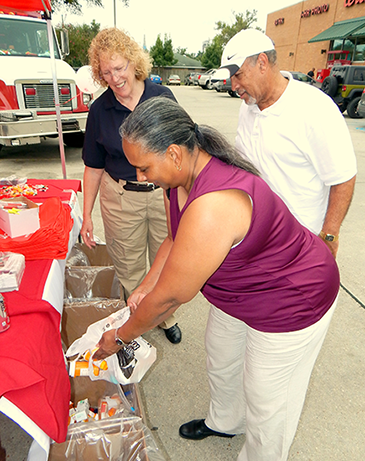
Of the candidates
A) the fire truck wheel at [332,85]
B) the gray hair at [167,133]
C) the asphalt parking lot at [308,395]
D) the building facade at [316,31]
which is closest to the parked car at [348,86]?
the fire truck wheel at [332,85]

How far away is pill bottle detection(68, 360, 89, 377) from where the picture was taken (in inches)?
58.1

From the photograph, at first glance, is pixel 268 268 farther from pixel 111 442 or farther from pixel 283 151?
pixel 111 442

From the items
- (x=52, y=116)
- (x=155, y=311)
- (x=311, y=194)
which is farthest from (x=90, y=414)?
(x=52, y=116)

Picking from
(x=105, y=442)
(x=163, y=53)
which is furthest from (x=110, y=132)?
(x=163, y=53)

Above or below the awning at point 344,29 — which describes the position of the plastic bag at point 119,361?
below

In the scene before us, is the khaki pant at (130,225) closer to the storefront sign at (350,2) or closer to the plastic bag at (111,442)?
the plastic bag at (111,442)

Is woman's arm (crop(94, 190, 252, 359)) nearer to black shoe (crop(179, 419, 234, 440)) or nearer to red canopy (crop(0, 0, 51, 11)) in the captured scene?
black shoe (crop(179, 419, 234, 440))

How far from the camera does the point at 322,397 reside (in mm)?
2133

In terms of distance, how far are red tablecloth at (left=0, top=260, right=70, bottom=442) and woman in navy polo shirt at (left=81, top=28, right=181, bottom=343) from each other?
874mm

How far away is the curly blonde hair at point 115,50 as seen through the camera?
75.3 inches

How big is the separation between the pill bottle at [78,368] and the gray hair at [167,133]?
98 cm

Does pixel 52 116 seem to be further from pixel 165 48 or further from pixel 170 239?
pixel 165 48

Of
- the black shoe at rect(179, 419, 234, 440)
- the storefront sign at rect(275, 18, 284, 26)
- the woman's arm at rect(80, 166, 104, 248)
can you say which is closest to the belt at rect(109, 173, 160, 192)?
the woman's arm at rect(80, 166, 104, 248)

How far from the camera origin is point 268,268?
111 cm
